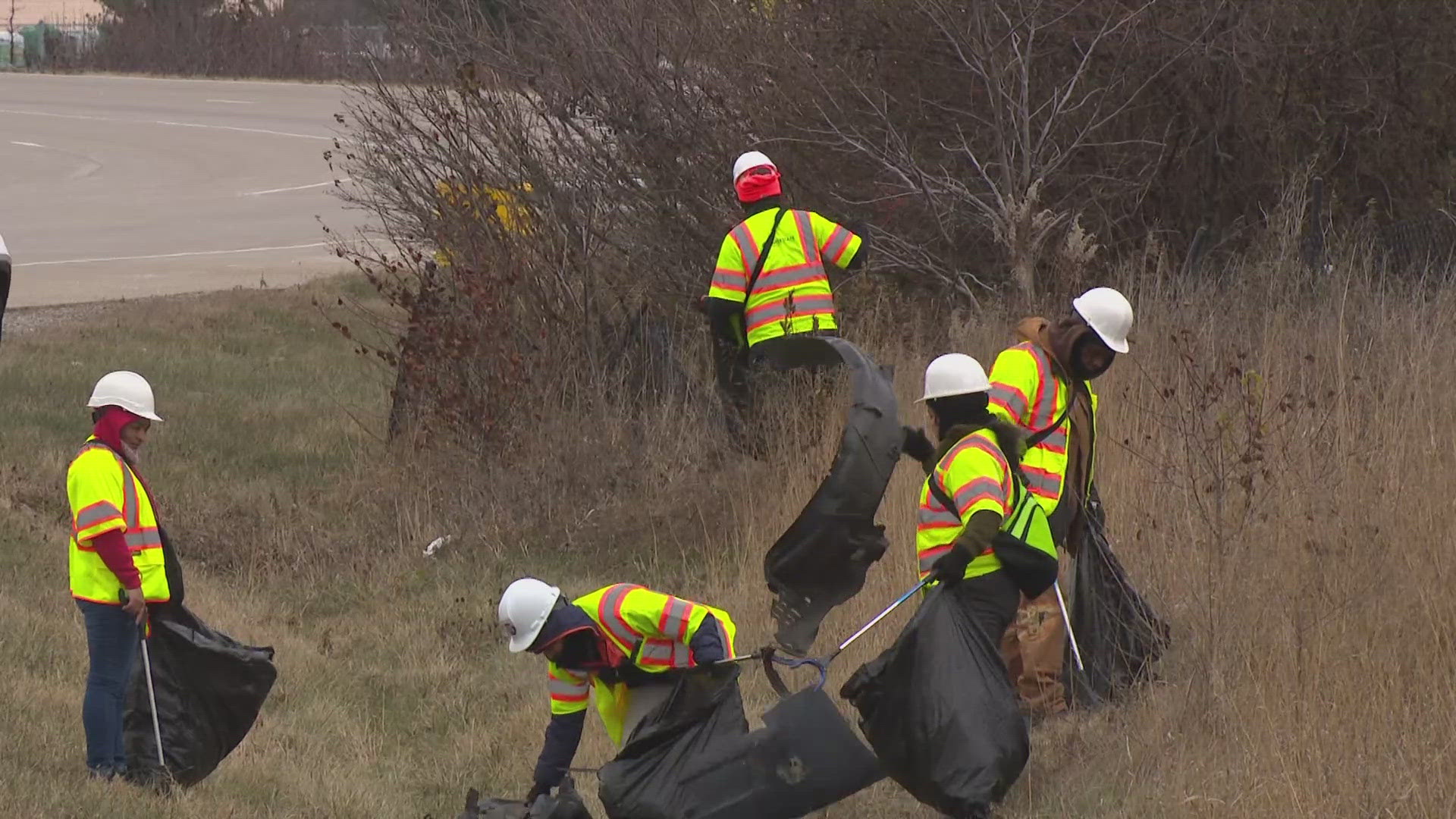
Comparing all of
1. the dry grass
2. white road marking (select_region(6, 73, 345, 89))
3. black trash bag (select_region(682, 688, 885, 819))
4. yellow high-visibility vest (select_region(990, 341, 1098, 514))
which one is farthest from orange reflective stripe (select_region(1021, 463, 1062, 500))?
white road marking (select_region(6, 73, 345, 89))

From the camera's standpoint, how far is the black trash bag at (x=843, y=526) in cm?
616

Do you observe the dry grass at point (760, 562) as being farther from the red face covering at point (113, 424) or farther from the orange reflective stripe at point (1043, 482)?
the red face covering at point (113, 424)

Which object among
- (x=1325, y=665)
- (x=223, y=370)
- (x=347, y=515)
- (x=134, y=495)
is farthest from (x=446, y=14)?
(x=1325, y=665)

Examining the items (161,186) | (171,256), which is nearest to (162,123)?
(161,186)

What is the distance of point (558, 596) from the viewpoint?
5.74 meters

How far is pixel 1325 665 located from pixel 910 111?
26.2 ft

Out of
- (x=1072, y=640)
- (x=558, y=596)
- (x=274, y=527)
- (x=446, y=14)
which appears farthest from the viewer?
(x=446, y=14)

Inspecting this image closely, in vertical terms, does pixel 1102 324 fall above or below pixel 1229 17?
below

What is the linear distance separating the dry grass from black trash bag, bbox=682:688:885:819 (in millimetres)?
954

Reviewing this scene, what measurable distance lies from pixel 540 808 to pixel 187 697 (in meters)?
1.69

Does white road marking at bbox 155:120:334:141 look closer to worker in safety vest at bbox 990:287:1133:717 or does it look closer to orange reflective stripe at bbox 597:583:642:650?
worker in safety vest at bbox 990:287:1133:717

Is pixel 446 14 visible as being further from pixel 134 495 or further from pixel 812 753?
pixel 812 753

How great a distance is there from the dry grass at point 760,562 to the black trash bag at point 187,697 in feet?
0.60

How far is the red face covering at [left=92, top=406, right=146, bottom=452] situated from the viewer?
6.52 meters
